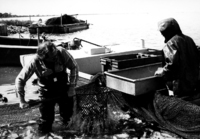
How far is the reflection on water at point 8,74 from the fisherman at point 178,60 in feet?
28.8

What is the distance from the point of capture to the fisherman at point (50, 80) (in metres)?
3.72

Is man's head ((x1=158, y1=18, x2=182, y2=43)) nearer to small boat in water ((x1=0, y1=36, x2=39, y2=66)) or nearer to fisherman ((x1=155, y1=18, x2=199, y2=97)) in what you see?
fisherman ((x1=155, y1=18, x2=199, y2=97))

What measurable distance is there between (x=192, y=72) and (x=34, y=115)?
3.42 m

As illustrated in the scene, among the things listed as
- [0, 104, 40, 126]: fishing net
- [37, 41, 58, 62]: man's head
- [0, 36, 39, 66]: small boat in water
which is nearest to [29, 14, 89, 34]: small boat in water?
[0, 36, 39, 66]: small boat in water

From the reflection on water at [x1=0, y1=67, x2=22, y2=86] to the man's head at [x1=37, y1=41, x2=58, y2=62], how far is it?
8.11 m

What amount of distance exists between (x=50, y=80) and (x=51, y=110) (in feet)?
1.95

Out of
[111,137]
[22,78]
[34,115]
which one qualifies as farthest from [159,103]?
[34,115]

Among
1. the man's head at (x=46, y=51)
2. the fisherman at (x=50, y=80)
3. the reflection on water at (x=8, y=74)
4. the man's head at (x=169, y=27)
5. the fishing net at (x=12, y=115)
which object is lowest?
the reflection on water at (x=8, y=74)

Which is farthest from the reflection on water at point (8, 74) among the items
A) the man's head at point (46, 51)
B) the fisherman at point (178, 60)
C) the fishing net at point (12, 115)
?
the fisherman at point (178, 60)

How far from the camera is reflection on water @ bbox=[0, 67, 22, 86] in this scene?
11.3 meters

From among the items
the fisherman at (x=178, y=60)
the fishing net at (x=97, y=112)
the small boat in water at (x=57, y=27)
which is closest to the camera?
the fisherman at (x=178, y=60)

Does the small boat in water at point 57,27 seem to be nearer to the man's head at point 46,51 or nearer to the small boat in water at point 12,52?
the small boat in water at point 12,52

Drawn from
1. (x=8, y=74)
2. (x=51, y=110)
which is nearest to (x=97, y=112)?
(x=51, y=110)

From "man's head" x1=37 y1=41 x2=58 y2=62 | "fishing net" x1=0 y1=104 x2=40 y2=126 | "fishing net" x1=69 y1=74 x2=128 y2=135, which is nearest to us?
"man's head" x1=37 y1=41 x2=58 y2=62
